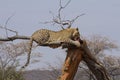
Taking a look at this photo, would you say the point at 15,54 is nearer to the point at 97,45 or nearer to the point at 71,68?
the point at 97,45

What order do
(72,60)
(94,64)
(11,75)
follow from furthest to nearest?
(11,75) < (94,64) < (72,60)

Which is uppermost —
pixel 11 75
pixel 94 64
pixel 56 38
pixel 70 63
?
pixel 56 38

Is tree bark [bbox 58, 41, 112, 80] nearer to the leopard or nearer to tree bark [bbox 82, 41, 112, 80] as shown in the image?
tree bark [bbox 82, 41, 112, 80]

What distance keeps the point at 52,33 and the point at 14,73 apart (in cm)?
878

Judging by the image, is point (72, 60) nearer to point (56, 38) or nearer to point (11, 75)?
point (56, 38)

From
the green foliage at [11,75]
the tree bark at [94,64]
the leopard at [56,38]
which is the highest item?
the leopard at [56,38]

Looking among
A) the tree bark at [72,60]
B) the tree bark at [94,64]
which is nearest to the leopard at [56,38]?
the tree bark at [72,60]

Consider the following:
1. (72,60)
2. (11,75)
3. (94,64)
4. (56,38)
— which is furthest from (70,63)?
(11,75)

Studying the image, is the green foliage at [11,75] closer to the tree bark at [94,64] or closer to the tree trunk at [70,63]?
the tree bark at [94,64]

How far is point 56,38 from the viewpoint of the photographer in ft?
27.5

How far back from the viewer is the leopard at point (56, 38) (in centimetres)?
824

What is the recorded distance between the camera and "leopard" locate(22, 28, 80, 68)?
8.24 meters

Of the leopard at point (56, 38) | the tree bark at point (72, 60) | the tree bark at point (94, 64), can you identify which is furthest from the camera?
the tree bark at point (94, 64)

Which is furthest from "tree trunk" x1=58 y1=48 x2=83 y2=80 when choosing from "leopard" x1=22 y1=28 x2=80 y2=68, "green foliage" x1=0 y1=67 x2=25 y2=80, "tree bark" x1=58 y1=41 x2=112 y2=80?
"green foliage" x1=0 y1=67 x2=25 y2=80
